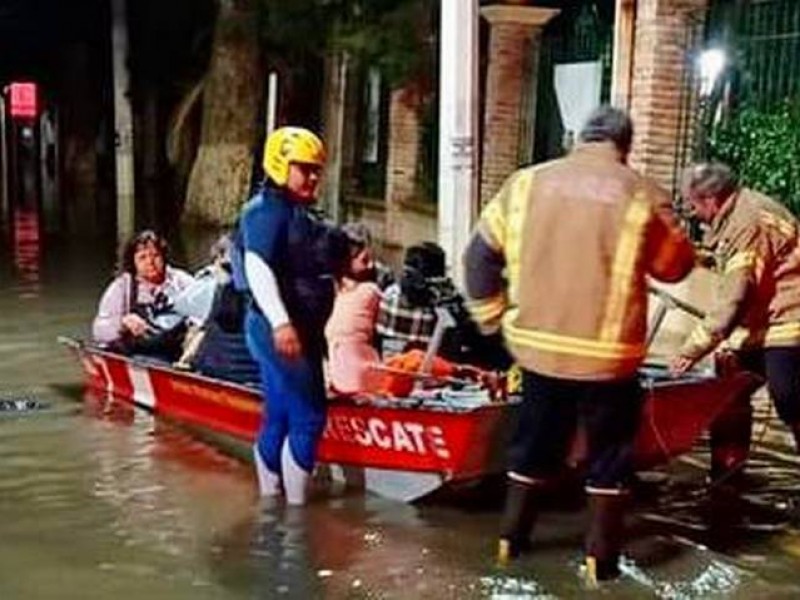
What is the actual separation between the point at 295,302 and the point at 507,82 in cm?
1177

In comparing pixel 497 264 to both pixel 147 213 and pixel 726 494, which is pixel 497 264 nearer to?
pixel 726 494

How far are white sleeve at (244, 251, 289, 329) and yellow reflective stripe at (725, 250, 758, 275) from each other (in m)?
2.13

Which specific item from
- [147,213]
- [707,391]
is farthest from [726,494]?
[147,213]

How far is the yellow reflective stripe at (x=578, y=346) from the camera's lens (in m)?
6.63

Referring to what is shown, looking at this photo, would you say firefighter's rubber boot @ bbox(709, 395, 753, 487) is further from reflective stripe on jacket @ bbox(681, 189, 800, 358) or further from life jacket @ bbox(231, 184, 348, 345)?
life jacket @ bbox(231, 184, 348, 345)

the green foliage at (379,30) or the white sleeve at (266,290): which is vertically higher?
the green foliage at (379,30)

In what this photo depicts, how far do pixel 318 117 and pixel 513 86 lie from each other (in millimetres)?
11204

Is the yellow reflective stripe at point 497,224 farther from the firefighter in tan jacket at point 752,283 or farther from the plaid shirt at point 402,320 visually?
the plaid shirt at point 402,320

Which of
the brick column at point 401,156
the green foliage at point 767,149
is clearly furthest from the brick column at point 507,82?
the green foliage at point 767,149

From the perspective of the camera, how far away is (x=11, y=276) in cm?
2117

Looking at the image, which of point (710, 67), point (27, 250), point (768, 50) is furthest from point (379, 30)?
point (768, 50)

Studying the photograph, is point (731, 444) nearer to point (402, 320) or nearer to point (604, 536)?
point (402, 320)

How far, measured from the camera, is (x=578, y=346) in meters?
6.65

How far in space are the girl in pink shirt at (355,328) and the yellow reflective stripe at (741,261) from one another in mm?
2014
